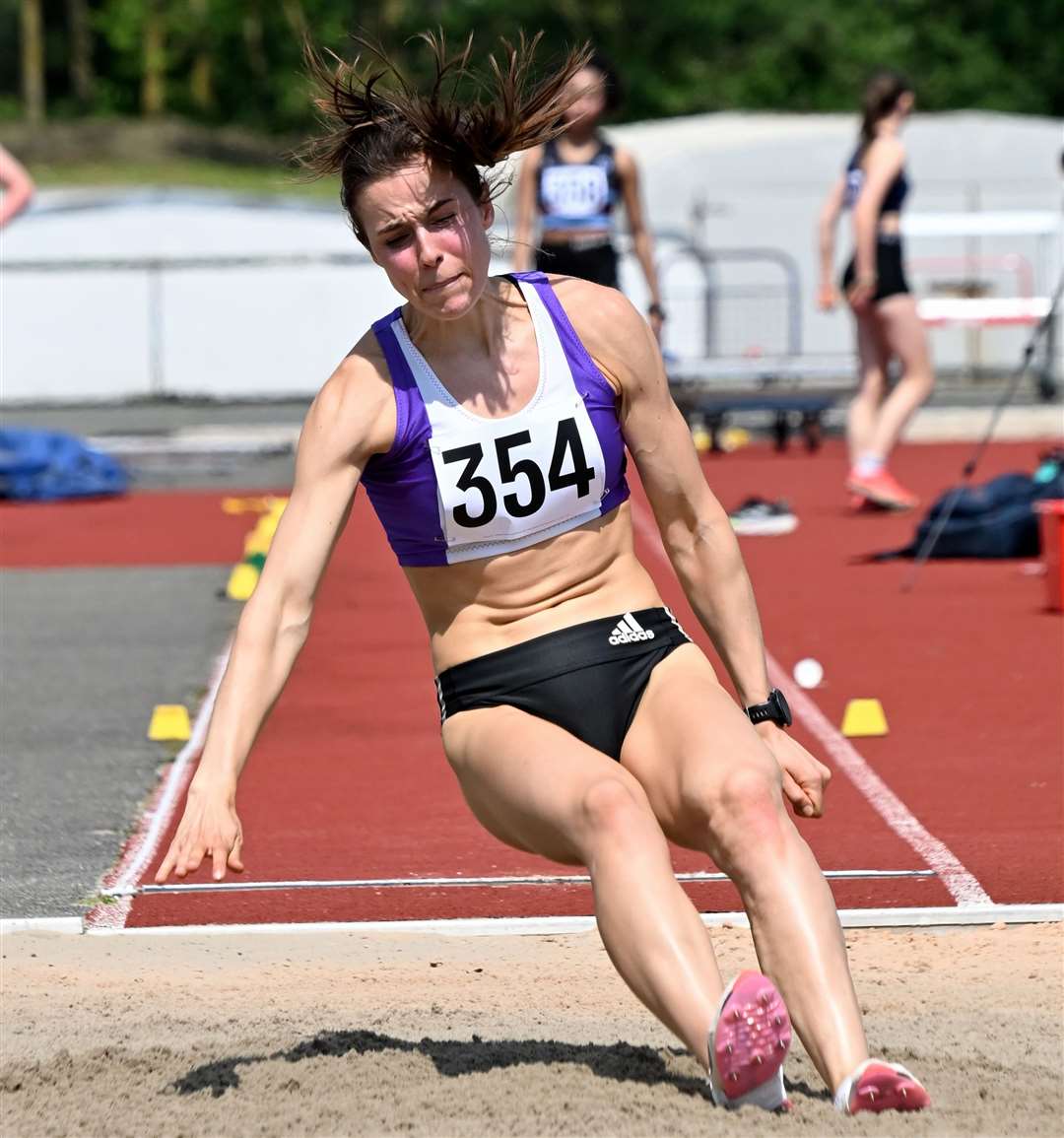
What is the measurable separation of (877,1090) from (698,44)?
56.3 metres

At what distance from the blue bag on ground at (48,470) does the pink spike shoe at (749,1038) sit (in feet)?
43.7

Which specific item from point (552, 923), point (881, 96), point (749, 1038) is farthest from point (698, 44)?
point (749, 1038)

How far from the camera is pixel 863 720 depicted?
761 cm

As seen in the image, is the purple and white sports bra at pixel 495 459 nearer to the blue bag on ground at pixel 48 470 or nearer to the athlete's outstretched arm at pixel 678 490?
the athlete's outstretched arm at pixel 678 490

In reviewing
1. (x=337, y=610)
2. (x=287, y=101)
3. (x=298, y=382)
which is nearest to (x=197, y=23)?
(x=287, y=101)

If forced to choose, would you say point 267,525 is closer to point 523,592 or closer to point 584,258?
point 584,258

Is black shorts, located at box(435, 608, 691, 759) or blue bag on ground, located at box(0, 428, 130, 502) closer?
black shorts, located at box(435, 608, 691, 759)

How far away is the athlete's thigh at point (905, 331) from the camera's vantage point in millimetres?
12891

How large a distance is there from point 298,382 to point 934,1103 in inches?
932

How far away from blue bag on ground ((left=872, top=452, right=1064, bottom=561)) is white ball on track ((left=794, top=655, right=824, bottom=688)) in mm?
3008

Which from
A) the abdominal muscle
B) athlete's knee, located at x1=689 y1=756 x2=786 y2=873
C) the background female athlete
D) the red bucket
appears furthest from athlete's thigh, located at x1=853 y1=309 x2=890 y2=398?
athlete's knee, located at x1=689 y1=756 x2=786 y2=873

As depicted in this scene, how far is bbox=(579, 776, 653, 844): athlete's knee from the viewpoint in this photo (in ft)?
12.9

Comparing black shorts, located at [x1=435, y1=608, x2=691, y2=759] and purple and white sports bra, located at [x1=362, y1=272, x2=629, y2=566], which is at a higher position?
purple and white sports bra, located at [x1=362, y1=272, x2=629, y2=566]

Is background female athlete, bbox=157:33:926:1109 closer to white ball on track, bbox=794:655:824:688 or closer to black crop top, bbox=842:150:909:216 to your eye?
white ball on track, bbox=794:655:824:688
